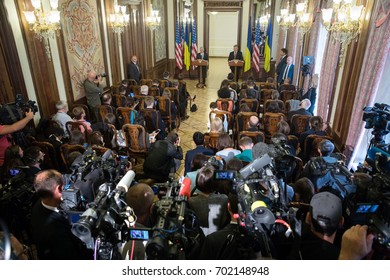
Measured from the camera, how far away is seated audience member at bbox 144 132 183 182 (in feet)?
10.9

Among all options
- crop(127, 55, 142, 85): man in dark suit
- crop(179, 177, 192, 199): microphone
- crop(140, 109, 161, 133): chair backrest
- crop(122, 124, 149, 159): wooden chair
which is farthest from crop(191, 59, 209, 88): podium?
crop(179, 177, 192, 199): microphone

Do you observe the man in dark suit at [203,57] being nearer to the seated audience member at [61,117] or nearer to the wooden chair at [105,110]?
the wooden chair at [105,110]

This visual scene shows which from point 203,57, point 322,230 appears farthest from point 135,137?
point 203,57

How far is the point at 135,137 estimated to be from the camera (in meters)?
3.98

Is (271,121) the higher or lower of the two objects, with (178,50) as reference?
lower

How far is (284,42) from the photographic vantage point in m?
10.0

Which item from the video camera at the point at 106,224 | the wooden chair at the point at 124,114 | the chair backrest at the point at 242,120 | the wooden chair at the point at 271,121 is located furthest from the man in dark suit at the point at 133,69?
the video camera at the point at 106,224

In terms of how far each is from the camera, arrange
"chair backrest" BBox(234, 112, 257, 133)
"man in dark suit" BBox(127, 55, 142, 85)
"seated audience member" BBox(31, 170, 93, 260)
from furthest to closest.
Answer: "man in dark suit" BBox(127, 55, 142, 85) → "chair backrest" BBox(234, 112, 257, 133) → "seated audience member" BBox(31, 170, 93, 260)

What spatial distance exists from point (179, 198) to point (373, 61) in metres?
3.09

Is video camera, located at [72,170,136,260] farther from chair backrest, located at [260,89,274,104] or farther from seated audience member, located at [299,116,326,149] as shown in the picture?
chair backrest, located at [260,89,274,104]

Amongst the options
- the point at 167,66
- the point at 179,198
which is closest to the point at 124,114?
the point at 179,198

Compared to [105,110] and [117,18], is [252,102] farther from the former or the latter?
[117,18]

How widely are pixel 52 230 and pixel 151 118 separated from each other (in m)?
3.16

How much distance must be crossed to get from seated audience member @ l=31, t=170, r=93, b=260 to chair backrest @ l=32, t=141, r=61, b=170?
1488mm
